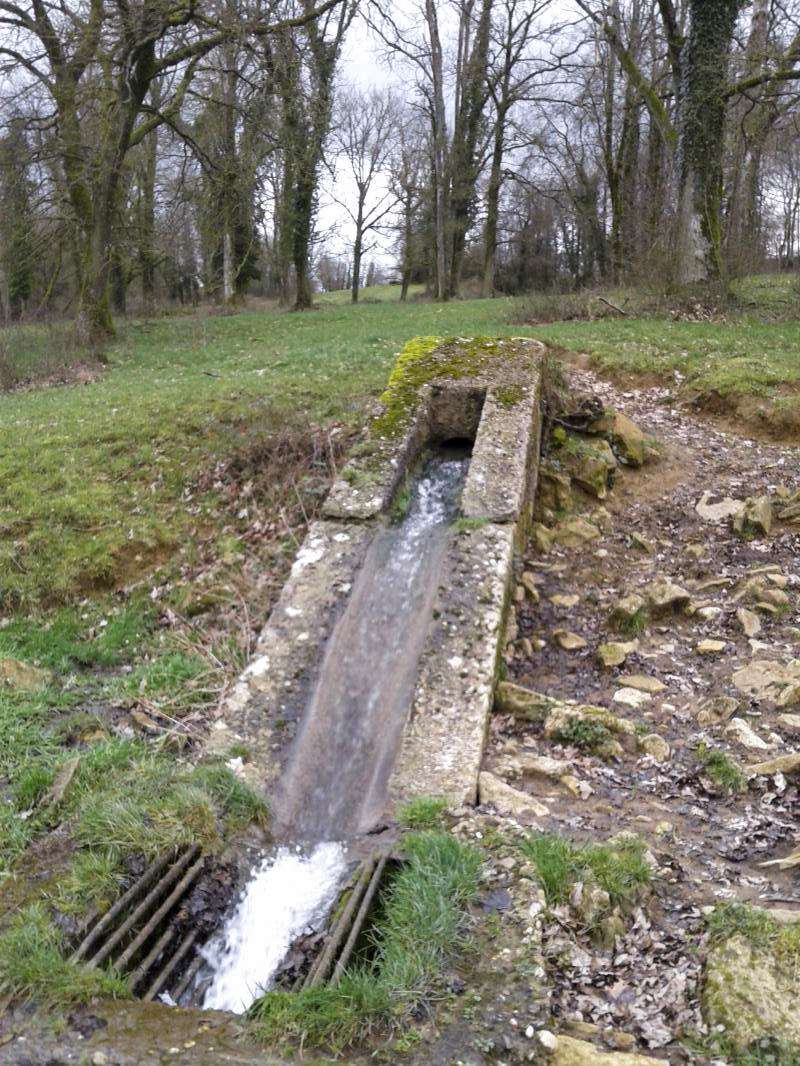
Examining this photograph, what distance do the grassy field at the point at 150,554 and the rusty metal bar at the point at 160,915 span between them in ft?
0.54

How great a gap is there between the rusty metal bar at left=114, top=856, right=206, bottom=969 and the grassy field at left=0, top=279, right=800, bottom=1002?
165 mm

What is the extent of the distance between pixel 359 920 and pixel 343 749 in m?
1.60

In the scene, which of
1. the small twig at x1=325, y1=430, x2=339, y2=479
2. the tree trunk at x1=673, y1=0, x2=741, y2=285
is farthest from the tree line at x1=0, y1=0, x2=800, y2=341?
→ the small twig at x1=325, y1=430, x2=339, y2=479

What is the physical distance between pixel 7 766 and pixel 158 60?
52.2 ft

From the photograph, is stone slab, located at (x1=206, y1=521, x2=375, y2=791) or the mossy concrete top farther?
the mossy concrete top

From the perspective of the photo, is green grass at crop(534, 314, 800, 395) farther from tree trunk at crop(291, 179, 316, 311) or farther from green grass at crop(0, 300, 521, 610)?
tree trunk at crop(291, 179, 316, 311)

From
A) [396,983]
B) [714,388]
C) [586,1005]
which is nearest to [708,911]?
[586,1005]

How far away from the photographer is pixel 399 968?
3.41 metres

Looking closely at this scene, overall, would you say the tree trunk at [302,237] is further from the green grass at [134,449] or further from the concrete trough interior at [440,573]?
the concrete trough interior at [440,573]

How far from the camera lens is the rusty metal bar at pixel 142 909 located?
Result: 11.6 ft

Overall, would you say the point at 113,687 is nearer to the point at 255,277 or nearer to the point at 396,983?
the point at 396,983

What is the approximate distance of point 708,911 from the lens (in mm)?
3527

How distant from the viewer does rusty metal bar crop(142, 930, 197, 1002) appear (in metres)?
3.50

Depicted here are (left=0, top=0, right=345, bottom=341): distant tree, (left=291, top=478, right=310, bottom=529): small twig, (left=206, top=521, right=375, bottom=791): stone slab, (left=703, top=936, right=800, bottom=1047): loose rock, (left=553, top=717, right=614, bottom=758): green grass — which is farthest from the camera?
(left=0, top=0, right=345, bottom=341): distant tree
